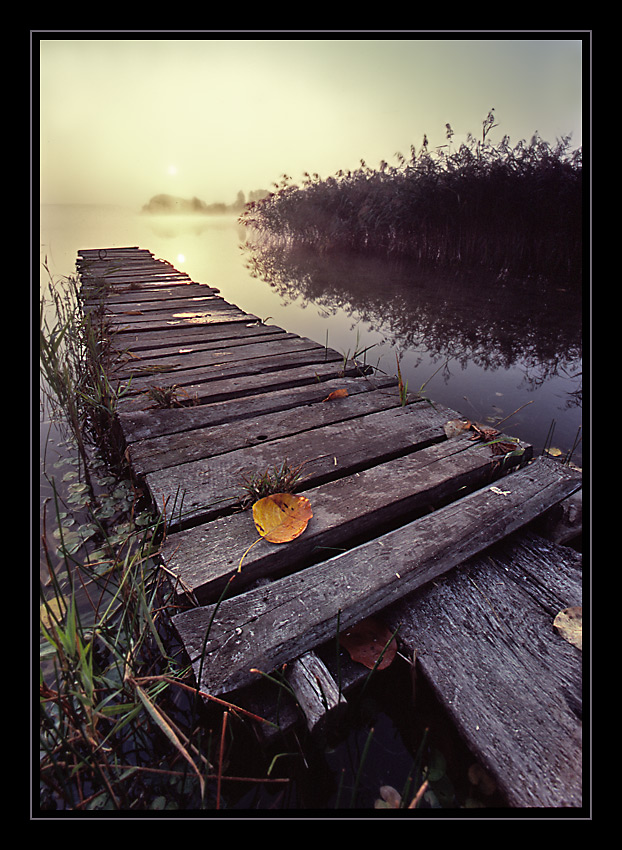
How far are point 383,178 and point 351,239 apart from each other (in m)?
1.39

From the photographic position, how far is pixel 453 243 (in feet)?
24.8

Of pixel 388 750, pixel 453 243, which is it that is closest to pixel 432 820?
pixel 388 750

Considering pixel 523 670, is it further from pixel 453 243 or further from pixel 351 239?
pixel 351 239

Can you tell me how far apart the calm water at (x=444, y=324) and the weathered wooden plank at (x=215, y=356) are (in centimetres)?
88

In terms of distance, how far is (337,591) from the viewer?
1.20 m

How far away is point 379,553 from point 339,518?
0.20 m

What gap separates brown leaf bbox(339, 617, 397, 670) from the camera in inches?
44.8

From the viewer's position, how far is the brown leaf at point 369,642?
3.74 ft

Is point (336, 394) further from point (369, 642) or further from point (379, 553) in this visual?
point (369, 642)

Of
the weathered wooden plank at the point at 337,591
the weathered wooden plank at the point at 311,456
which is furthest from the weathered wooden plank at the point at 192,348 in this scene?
the weathered wooden plank at the point at 337,591

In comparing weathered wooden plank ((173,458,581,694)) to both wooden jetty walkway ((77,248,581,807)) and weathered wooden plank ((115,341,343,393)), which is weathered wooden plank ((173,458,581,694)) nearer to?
wooden jetty walkway ((77,248,581,807))

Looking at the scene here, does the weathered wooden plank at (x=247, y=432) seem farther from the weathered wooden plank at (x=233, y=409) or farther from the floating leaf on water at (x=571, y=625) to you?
the floating leaf on water at (x=571, y=625)

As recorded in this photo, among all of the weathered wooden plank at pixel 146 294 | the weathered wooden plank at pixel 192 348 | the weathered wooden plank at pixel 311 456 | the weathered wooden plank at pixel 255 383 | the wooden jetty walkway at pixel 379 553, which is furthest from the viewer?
the weathered wooden plank at pixel 146 294

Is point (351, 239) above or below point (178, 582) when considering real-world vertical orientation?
above
